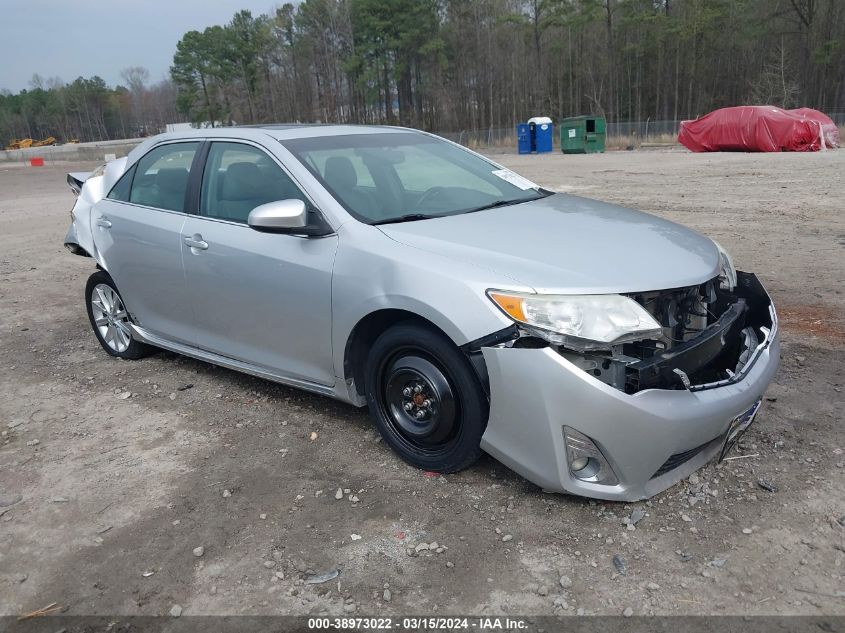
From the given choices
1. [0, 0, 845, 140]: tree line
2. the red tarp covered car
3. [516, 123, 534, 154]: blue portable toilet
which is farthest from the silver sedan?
[0, 0, 845, 140]: tree line

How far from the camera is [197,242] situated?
4.19 meters

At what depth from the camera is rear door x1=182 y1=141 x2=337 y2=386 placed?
364 cm

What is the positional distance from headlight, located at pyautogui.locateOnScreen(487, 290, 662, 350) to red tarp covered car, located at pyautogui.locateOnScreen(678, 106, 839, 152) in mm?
27119

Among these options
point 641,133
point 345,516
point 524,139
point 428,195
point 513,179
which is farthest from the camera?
point 641,133

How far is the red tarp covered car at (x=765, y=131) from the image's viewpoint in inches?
1006

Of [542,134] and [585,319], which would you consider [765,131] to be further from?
[585,319]

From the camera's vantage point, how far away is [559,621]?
2.43 meters

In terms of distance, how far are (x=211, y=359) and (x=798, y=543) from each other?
135 inches

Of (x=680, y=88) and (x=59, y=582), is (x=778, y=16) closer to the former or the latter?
(x=680, y=88)

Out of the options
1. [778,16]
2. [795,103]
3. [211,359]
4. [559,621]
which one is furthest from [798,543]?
[778,16]

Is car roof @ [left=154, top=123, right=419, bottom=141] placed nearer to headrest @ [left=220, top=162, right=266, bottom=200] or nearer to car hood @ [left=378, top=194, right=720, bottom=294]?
headrest @ [left=220, top=162, right=266, bottom=200]

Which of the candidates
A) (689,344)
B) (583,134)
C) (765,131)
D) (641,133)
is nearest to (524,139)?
(583,134)

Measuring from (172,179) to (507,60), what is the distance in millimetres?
65611

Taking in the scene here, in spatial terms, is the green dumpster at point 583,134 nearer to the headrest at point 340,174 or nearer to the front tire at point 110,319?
the front tire at point 110,319
